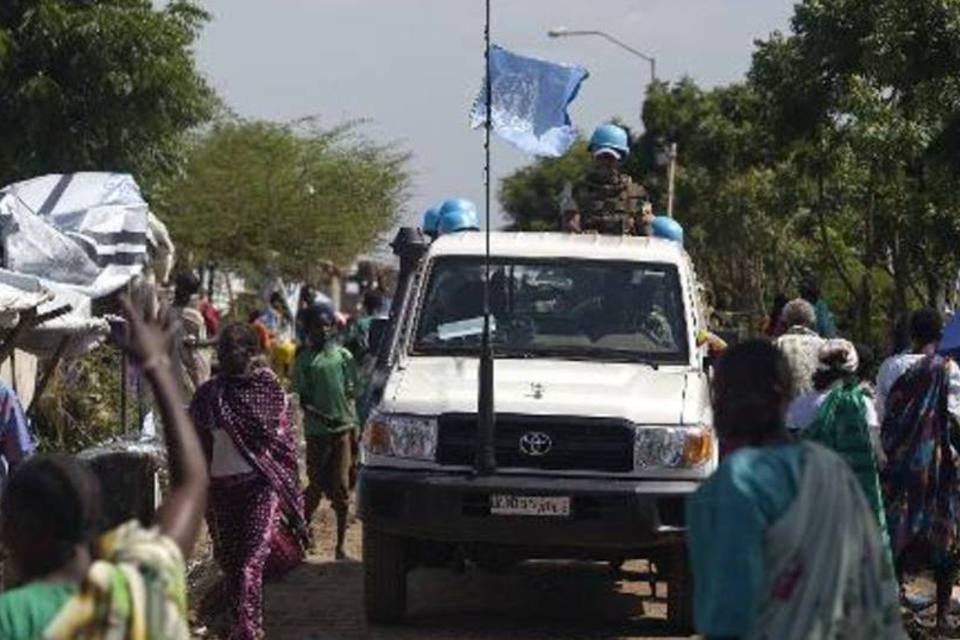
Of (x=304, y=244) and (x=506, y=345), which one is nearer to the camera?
(x=506, y=345)

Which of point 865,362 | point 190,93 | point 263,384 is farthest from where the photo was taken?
point 190,93

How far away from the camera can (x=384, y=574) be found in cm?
1173

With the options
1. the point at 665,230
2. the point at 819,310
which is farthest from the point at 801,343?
the point at 819,310

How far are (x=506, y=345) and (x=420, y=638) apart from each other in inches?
66.2

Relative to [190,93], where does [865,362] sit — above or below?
below

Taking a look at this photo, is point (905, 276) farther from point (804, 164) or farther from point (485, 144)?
point (485, 144)

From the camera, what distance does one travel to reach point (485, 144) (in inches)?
508

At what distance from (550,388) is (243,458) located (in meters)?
1.75

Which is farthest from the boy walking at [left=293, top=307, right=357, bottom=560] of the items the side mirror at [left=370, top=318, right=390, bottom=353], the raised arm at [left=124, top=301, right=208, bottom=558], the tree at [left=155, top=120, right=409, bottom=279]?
the tree at [left=155, top=120, right=409, bottom=279]

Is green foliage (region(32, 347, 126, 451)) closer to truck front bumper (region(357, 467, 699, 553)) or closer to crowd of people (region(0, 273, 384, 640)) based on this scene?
crowd of people (region(0, 273, 384, 640))

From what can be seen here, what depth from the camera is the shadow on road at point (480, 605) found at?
1191 centimetres

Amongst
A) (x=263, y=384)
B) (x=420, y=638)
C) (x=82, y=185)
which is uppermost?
(x=82, y=185)

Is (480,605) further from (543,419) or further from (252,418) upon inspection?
(252,418)

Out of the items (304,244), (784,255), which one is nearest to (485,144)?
(784,255)
